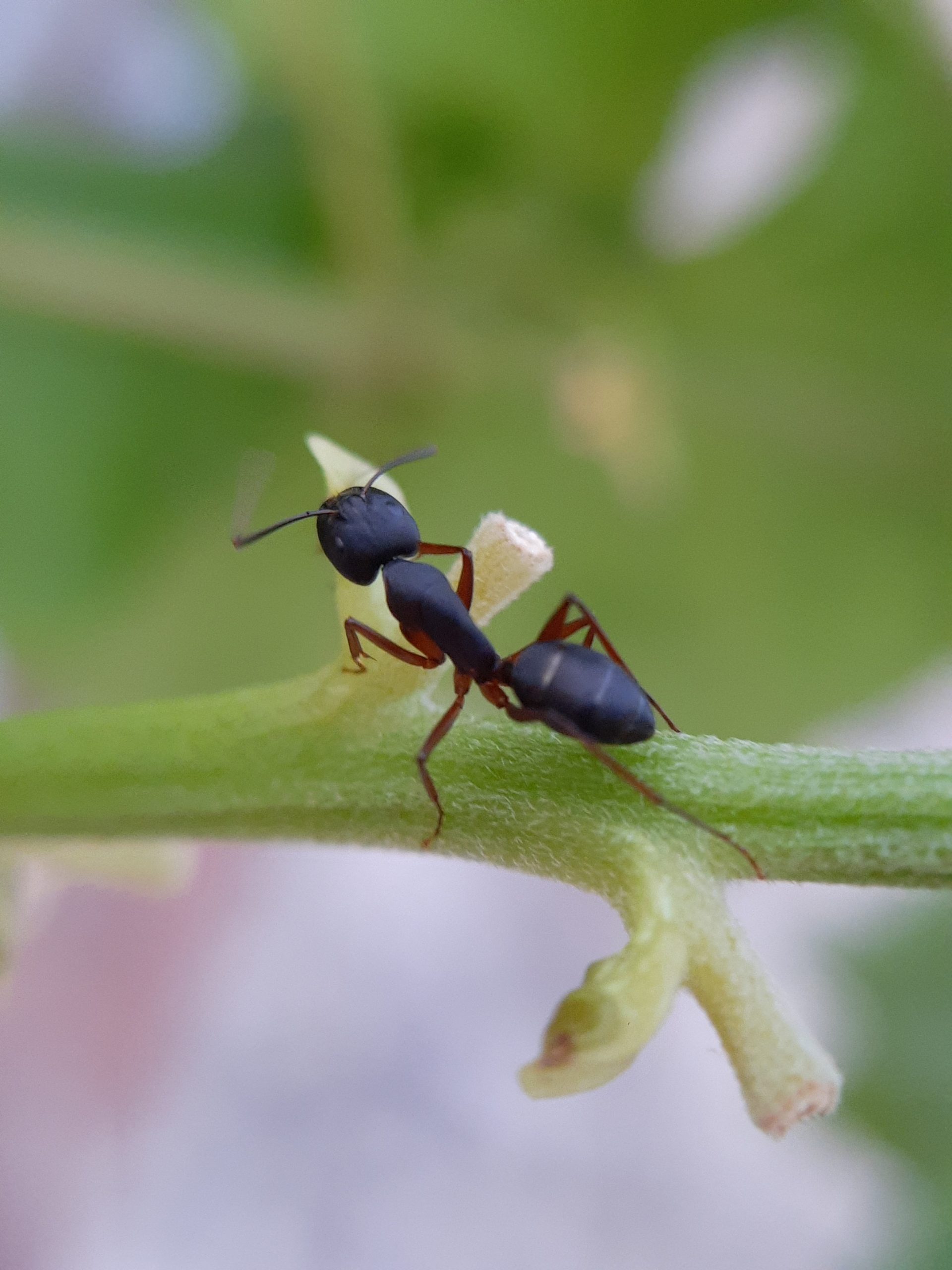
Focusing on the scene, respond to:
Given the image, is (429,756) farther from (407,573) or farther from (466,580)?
(407,573)

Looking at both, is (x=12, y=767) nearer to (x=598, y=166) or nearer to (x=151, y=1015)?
(x=598, y=166)

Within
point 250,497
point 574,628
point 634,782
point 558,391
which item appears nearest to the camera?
point 634,782

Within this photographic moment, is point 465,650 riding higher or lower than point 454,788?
lower

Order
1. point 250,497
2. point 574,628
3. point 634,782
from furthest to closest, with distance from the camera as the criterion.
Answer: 1. point 250,497
2. point 574,628
3. point 634,782

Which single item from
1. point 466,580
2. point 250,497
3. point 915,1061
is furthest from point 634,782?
point 915,1061

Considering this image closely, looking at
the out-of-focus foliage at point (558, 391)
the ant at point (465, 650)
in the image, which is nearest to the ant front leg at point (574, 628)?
the ant at point (465, 650)

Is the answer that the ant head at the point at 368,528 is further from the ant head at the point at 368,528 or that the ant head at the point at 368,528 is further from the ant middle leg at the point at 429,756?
the ant middle leg at the point at 429,756
